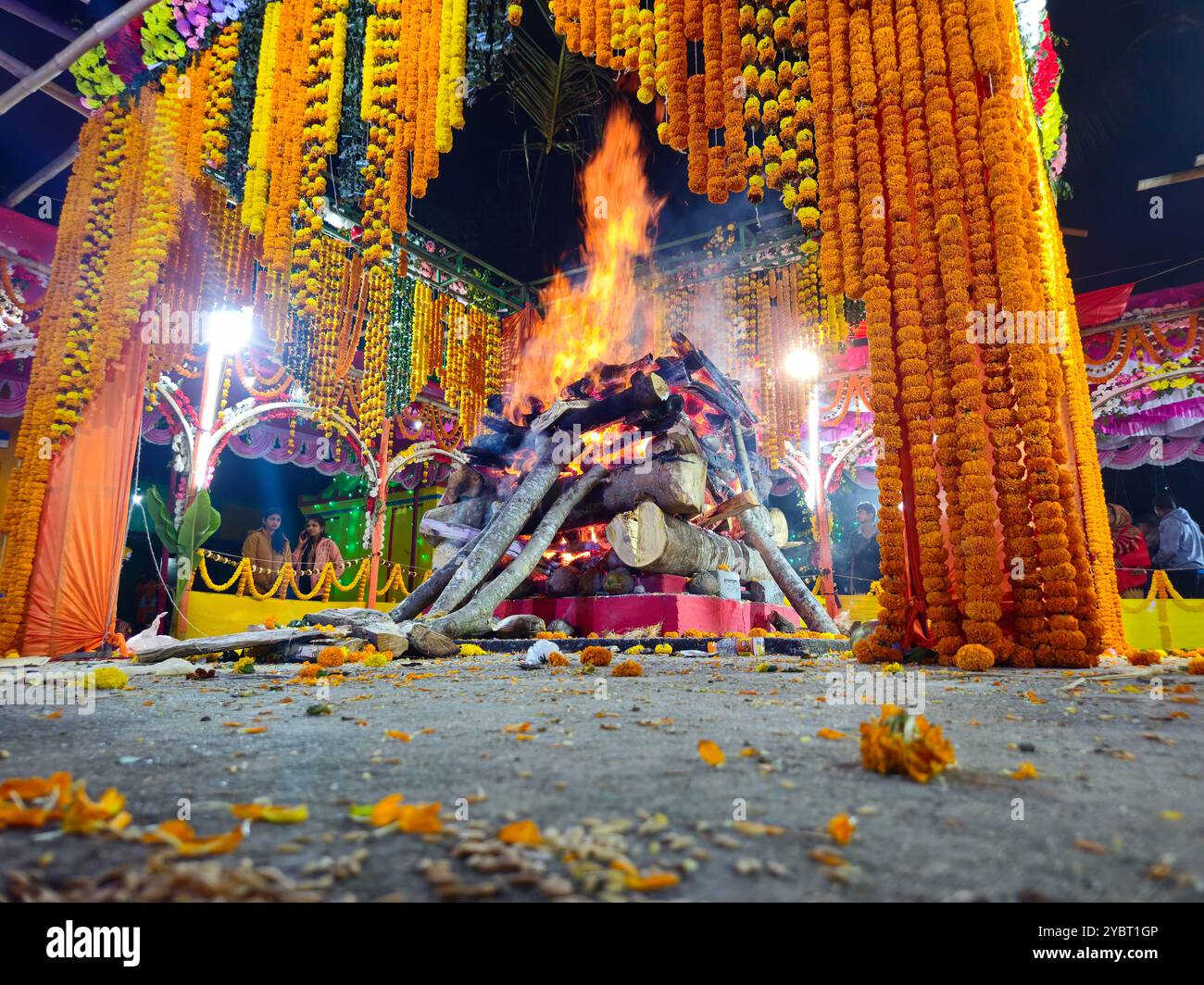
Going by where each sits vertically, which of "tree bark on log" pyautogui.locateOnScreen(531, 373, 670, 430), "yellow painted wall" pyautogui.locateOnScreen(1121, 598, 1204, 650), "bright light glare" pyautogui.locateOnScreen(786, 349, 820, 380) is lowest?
"yellow painted wall" pyautogui.locateOnScreen(1121, 598, 1204, 650)

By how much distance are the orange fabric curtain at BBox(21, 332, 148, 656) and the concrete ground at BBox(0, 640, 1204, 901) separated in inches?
198

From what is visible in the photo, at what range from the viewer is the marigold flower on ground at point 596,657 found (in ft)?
12.1

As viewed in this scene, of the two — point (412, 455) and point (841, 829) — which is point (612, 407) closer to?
point (841, 829)

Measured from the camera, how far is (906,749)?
4.35 ft

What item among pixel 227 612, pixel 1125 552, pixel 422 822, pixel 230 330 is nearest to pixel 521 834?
pixel 422 822

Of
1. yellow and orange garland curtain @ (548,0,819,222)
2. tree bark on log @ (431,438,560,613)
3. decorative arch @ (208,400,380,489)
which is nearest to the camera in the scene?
yellow and orange garland curtain @ (548,0,819,222)

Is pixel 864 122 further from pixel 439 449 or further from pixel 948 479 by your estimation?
pixel 439 449

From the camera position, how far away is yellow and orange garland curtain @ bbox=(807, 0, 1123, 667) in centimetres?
343

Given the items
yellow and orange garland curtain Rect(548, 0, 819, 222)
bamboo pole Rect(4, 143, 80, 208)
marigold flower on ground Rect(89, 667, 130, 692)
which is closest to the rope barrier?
bamboo pole Rect(4, 143, 80, 208)

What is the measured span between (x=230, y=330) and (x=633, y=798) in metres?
12.0

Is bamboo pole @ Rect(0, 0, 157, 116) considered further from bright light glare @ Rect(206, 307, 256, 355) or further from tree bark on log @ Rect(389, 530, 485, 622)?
tree bark on log @ Rect(389, 530, 485, 622)

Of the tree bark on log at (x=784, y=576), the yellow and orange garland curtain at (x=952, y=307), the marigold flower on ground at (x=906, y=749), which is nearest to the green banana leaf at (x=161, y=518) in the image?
the tree bark on log at (x=784, y=576)
